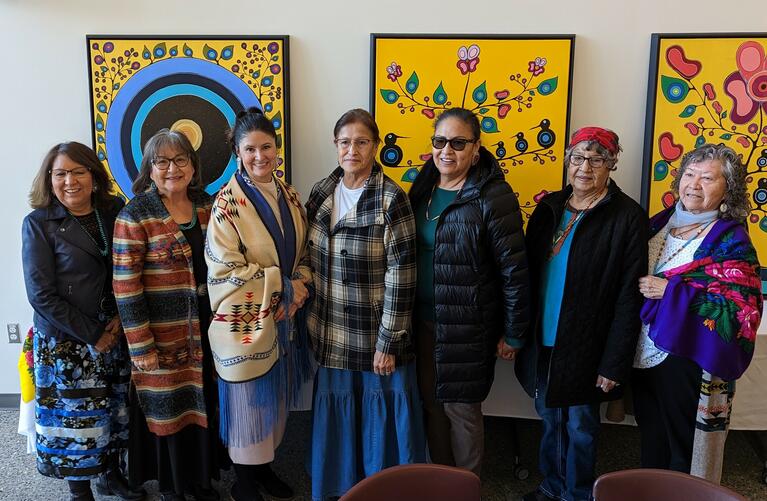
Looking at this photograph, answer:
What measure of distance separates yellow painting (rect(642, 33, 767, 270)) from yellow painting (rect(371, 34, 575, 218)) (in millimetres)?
410

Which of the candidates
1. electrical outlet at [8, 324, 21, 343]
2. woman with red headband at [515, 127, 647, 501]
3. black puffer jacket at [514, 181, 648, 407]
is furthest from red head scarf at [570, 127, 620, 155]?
electrical outlet at [8, 324, 21, 343]

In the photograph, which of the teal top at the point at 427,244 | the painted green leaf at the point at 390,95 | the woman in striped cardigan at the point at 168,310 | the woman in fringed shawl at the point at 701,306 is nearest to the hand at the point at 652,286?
the woman in fringed shawl at the point at 701,306

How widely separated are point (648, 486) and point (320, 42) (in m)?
2.15

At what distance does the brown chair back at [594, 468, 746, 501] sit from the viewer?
1.15m

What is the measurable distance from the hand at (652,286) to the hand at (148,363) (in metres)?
1.75

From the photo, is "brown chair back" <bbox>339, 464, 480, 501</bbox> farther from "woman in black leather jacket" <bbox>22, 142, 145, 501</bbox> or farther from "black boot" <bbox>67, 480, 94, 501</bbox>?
"black boot" <bbox>67, 480, 94, 501</bbox>

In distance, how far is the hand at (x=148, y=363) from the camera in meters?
1.88

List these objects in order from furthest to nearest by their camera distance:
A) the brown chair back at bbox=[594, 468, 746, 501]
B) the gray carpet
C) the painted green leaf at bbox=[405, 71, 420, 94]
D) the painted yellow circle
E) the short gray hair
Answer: the painted yellow circle
the painted green leaf at bbox=[405, 71, 420, 94]
the gray carpet
the short gray hair
the brown chair back at bbox=[594, 468, 746, 501]

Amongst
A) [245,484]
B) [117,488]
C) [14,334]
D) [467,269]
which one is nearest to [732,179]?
[467,269]

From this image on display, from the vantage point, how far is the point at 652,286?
176cm

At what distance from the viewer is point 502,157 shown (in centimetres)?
242

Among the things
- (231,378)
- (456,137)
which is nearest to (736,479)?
(456,137)

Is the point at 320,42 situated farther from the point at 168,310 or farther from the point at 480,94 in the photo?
the point at 168,310

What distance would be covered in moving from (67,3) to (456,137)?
202 cm
